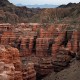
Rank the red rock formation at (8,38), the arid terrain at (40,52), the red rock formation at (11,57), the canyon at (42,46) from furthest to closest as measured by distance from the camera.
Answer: the red rock formation at (8,38) → the canyon at (42,46) → the arid terrain at (40,52) → the red rock formation at (11,57)

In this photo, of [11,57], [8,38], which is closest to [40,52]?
[8,38]

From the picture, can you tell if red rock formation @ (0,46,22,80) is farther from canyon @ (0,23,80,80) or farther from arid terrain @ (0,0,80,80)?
canyon @ (0,23,80,80)

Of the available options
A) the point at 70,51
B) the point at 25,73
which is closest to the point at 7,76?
the point at 25,73

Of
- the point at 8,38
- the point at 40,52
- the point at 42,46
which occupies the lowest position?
the point at 40,52

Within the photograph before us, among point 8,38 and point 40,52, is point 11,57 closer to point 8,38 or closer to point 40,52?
point 40,52

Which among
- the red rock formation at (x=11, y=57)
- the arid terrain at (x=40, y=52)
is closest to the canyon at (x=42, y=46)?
the arid terrain at (x=40, y=52)

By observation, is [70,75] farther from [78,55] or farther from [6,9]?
[6,9]

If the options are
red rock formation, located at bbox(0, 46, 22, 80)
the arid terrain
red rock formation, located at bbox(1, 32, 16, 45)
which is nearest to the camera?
red rock formation, located at bbox(0, 46, 22, 80)

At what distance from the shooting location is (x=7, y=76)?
40.3 m

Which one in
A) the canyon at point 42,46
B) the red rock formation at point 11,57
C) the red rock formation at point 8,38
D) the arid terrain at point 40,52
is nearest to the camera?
the red rock formation at point 11,57

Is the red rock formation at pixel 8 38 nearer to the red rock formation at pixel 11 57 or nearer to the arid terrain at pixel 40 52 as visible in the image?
the arid terrain at pixel 40 52

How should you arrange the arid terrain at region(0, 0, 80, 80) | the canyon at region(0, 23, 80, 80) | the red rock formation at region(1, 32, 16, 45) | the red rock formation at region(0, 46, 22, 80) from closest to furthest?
the red rock formation at region(0, 46, 22, 80) < the arid terrain at region(0, 0, 80, 80) < the canyon at region(0, 23, 80, 80) < the red rock formation at region(1, 32, 16, 45)

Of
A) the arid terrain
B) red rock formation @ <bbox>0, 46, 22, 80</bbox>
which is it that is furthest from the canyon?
red rock formation @ <bbox>0, 46, 22, 80</bbox>

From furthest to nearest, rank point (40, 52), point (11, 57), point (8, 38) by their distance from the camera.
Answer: point (8, 38)
point (40, 52)
point (11, 57)
